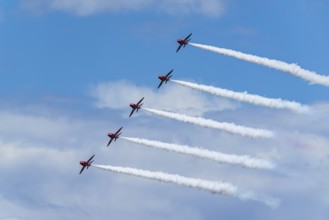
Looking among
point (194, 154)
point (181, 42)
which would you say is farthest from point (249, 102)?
point (181, 42)

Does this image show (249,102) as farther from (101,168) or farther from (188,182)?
(101,168)

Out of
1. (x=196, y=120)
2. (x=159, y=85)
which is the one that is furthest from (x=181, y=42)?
(x=196, y=120)

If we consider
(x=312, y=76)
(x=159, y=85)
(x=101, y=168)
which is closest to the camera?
(x=312, y=76)

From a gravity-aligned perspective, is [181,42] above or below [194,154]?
above

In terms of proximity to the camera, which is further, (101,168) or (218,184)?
(101,168)

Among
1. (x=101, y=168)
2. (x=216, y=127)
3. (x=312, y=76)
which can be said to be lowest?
(x=101, y=168)

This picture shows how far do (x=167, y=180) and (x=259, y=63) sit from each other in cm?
2945

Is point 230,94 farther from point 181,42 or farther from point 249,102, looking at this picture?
point 181,42

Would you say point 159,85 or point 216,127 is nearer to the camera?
point 216,127

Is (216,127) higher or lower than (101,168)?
higher

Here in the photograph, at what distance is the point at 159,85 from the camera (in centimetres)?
17512

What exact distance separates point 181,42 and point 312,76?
33.5m

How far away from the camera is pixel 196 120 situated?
522ft

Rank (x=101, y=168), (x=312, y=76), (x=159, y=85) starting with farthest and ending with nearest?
(x=159, y=85) → (x=101, y=168) → (x=312, y=76)
